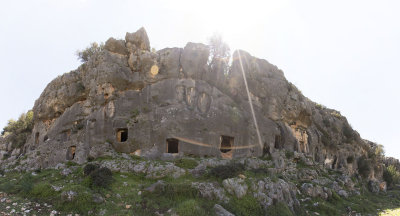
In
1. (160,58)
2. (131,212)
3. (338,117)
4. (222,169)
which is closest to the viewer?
(131,212)

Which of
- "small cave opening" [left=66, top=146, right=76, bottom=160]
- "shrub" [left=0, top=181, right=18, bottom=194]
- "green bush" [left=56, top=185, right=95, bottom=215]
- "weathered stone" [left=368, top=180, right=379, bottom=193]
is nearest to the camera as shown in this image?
"green bush" [left=56, top=185, right=95, bottom=215]

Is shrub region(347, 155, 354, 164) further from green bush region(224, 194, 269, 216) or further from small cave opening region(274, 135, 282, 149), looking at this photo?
green bush region(224, 194, 269, 216)

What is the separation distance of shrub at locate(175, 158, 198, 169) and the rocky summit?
132 millimetres

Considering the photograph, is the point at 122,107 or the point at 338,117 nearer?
the point at 122,107

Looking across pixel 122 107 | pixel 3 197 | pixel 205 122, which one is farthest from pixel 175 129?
pixel 3 197

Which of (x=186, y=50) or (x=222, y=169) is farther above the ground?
(x=186, y=50)

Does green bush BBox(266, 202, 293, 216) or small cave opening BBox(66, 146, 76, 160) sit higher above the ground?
small cave opening BBox(66, 146, 76, 160)

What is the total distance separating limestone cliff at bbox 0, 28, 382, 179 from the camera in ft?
70.2

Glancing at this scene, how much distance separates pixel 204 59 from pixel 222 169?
38.0ft

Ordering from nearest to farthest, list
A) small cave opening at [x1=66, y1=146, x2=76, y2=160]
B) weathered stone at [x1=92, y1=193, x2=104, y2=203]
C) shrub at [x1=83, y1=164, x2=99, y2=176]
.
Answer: weathered stone at [x1=92, y1=193, x2=104, y2=203], shrub at [x1=83, y1=164, x2=99, y2=176], small cave opening at [x1=66, y1=146, x2=76, y2=160]

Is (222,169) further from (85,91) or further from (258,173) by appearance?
(85,91)

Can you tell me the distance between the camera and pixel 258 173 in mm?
17703

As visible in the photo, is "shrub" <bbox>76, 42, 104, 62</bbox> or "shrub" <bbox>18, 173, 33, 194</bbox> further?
"shrub" <bbox>76, 42, 104, 62</bbox>

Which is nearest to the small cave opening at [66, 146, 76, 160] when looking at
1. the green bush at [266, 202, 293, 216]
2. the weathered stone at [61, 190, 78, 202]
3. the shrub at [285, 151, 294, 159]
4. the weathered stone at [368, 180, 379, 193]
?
the weathered stone at [61, 190, 78, 202]
